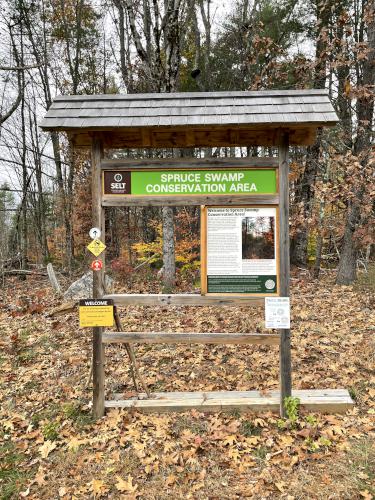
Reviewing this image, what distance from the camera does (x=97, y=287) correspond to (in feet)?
14.3

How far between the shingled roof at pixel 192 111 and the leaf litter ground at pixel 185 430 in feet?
11.4

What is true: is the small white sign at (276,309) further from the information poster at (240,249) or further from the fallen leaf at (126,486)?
the fallen leaf at (126,486)

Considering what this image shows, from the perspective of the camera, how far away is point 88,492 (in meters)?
3.33

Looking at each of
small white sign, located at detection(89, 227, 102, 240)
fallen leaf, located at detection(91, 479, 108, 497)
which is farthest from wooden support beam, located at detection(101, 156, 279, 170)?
fallen leaf, located at detection(91, 479, 108, 497)

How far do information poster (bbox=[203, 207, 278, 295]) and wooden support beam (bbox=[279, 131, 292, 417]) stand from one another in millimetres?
87

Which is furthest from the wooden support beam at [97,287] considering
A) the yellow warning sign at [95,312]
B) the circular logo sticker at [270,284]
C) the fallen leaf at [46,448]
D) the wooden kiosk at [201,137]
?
the circular logo sticker at [270,284]

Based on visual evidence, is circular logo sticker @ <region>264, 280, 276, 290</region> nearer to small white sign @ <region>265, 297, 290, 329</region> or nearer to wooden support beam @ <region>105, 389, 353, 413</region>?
small white sign @ <region>265, 297, 290, 329</region>

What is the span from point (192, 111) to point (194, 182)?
83 centimetres

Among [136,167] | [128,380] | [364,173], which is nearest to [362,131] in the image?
[364,173]

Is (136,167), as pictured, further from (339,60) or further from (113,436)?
(339,60)

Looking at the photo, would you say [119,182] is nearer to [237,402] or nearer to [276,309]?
[276,309]

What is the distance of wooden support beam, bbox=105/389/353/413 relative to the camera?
4352mm

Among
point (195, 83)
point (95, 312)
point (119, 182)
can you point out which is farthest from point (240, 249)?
point (195, 83)

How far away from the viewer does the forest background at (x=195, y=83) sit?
978 centimetres
